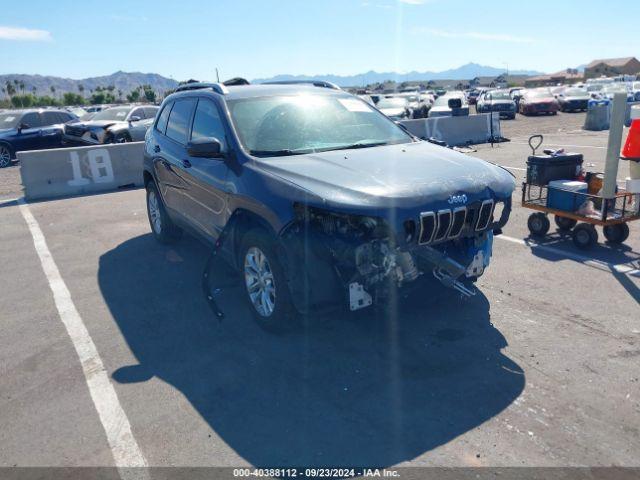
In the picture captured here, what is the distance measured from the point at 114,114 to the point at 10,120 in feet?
9.83

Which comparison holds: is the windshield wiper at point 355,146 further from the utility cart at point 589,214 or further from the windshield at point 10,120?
the windshield at point 10,120

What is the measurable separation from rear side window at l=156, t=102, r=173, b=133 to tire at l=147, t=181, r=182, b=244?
0.75 meters

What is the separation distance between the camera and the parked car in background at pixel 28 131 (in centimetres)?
1658

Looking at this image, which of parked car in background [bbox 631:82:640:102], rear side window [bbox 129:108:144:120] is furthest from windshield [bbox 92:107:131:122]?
parked car in background [bbox 631:82:640:102]

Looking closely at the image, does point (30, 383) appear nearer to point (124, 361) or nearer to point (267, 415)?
point (124, 361)

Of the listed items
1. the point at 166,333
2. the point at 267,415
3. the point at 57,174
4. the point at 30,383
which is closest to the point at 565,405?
the point at 267,415

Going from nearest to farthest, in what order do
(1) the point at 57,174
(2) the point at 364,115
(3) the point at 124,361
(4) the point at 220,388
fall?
(4) the point at 220,388 < (3) the point at 124,361 < (2) the point at 364,115 < (1) the point at 57,174

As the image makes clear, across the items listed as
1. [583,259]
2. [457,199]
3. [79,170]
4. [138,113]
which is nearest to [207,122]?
[457,199]

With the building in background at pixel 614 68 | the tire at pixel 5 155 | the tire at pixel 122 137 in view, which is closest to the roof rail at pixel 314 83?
the tire at pixel 122 137

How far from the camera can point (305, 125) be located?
517 centimetres

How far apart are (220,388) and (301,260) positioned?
3.51 ft

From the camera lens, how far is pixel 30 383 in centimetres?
411

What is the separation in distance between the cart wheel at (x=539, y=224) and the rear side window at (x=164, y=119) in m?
4.76

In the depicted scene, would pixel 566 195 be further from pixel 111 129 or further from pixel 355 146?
pixel 111 129
